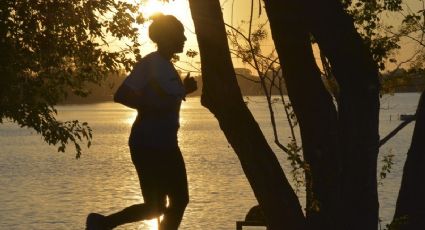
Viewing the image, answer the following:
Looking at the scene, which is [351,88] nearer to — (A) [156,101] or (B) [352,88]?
(B) [352,88]

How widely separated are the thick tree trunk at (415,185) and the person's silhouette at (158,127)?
265cm

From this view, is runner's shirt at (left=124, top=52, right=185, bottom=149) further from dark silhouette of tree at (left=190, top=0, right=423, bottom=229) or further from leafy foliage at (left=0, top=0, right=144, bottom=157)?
leafy foliage at (left=0, top=0, right=144, bottom=157)

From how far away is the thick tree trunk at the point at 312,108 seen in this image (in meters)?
6.65

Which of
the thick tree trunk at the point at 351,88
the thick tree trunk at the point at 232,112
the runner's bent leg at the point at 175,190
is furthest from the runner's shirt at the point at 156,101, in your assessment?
the thick tree trunk at the point at 351,88

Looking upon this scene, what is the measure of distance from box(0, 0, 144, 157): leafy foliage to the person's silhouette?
9282mm

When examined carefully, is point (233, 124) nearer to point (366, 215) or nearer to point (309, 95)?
point (309, 95)

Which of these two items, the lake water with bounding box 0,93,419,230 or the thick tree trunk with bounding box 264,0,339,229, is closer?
the thick tree trunk with bounding box 264,0,339,229

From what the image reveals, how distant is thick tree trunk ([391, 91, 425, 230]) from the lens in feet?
25.2

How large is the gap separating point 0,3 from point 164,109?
9651mm

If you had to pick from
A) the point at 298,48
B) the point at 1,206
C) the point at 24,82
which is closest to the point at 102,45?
the point at 24,82

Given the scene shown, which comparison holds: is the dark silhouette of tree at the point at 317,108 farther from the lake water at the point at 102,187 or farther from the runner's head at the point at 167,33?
the lake water at the point at 102,187

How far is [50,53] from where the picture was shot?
15633mm

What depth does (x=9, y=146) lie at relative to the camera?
134875 mm

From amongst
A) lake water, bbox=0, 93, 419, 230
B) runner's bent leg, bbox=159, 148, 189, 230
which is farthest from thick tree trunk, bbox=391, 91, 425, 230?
lake water, bbox=0, 93, 419, 230
